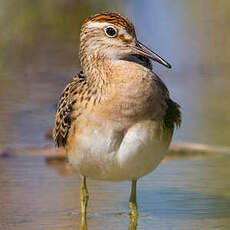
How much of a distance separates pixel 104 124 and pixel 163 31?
354 inches

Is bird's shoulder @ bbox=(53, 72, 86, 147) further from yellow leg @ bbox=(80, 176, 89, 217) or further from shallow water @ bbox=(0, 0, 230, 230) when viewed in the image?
shallow water @ bbox=(0, 0, 230, 230)

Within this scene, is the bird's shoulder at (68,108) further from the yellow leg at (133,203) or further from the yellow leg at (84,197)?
the yellow leg at (133,203)

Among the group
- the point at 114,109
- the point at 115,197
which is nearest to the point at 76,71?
the point at 115,197

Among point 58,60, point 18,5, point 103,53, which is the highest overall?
point 103,53

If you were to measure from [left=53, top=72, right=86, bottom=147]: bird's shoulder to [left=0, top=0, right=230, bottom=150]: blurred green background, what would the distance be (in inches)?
92.4

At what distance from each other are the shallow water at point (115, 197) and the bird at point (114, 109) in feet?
1.58

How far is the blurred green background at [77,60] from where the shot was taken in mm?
11328

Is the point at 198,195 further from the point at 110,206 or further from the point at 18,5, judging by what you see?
the point at 18,5

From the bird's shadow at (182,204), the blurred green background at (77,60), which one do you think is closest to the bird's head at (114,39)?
the bird's shadow at (182,204)

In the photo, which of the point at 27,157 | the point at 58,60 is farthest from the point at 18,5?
the point at 27,157

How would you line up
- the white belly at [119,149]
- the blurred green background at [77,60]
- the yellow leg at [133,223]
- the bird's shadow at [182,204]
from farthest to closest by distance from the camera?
1. the blurred green background at [77,60]
2. the bird's shadow at [182,204]
3. the yellow leg at [133,223]
4. the white belly at [119,149]

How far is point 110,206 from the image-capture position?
26.4ft

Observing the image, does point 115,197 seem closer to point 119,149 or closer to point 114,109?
point 119,149

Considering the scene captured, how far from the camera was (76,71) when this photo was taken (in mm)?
14523
